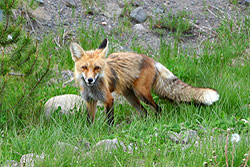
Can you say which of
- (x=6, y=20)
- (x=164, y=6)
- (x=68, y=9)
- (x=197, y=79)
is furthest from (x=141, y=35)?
(x=6, y=20)

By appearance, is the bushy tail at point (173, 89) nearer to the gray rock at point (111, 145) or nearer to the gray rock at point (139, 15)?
the gray rock at point (111, 145)

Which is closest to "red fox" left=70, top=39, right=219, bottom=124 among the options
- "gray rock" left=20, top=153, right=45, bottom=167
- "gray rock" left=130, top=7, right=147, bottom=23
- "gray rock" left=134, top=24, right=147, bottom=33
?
"gray rock" left=20, top=153, right=45, bottom=167

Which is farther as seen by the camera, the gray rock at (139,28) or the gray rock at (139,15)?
the gray rock at (139,15)

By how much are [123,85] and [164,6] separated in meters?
4.36

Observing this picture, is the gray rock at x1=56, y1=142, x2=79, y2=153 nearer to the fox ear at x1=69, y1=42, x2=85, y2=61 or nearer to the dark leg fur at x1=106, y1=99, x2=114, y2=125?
the dark leg fur at x1=106, y1=99, x2=114, y2=125

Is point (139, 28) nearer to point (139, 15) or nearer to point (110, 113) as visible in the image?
point (139, 15)

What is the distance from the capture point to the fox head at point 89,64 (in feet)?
15.9

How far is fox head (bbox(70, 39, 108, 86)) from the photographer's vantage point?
486cm

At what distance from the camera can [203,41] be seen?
26.6 feet

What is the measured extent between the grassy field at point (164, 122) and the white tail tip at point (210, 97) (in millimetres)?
116

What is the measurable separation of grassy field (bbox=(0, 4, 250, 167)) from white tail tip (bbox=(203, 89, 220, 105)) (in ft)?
0.38

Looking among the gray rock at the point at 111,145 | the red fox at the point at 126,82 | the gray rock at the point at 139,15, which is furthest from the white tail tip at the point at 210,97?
the gray rock at the point at 139,15

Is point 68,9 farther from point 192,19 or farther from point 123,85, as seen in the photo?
point 123,85

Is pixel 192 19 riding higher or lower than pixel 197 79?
higher
